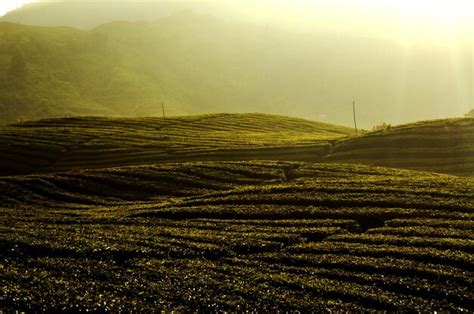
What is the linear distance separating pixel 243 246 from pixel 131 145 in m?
65.2

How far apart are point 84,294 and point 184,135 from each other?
87.2 meters

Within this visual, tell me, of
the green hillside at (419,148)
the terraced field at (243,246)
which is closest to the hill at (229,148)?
the green hillside at (419,148)

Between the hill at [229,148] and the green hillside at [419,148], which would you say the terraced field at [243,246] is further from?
the hill at [229,148]

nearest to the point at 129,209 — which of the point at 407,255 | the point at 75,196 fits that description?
the point at 75,196

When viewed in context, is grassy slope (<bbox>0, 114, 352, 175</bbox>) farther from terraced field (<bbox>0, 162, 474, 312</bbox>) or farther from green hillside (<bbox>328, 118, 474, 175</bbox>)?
terraced field (<bbox>0, 162, 474, 312</bbox>)

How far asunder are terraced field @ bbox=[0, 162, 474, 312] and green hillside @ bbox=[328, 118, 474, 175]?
21.8 meters

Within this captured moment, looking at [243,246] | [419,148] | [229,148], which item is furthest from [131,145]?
[243,246]

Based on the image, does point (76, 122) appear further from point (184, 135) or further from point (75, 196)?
point (75, 196)

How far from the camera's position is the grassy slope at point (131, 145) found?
88000 millimetres

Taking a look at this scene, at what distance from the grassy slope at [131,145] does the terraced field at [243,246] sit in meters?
25.3

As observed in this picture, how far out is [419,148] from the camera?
89.2 metres

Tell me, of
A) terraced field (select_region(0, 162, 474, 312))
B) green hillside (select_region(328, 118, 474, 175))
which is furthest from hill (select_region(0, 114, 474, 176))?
terraced field (select_region(0, 162, 474, 312))

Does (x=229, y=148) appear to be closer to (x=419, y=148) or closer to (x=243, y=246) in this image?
(x=419, y=148)

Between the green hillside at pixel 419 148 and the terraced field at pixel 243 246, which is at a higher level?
the green hillside at pixel 419 148
